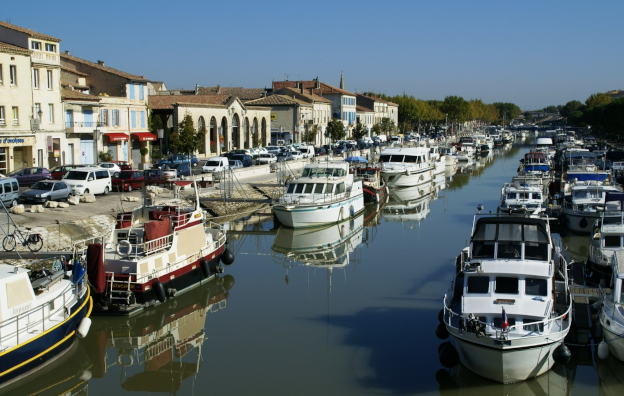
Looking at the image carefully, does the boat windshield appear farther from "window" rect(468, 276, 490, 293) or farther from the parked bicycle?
"window" rect(468, 276, 490, 293)

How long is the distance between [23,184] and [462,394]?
93.9 ft

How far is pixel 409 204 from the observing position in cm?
4469

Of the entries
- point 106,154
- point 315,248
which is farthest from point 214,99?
point 315,248

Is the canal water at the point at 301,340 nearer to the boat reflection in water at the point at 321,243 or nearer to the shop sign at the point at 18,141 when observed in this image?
the boat reflection in water at the point at 321,243

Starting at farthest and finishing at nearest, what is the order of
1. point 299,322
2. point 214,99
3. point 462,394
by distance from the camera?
point 214,99
point 299,322
point 462,394

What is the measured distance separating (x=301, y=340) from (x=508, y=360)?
5653mm

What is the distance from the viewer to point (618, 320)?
50.0 ft

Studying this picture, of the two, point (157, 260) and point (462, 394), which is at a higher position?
point (157, 260)

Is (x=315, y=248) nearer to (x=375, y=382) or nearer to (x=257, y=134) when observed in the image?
(x=375, y=382)

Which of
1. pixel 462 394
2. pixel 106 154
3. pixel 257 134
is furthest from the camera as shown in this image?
pixel 257 134

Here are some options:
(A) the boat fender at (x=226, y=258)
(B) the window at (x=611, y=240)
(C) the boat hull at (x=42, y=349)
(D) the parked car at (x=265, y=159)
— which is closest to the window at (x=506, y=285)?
(B) the window at (x=611, y=240)

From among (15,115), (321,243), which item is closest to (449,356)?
(321,243)

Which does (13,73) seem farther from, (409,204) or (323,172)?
(409,204)

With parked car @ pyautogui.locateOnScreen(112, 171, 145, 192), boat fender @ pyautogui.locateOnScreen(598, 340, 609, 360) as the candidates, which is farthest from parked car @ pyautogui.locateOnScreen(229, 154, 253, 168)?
boat fender @ pyautogui.locateOnScreen(598, 340, 609, 360)
